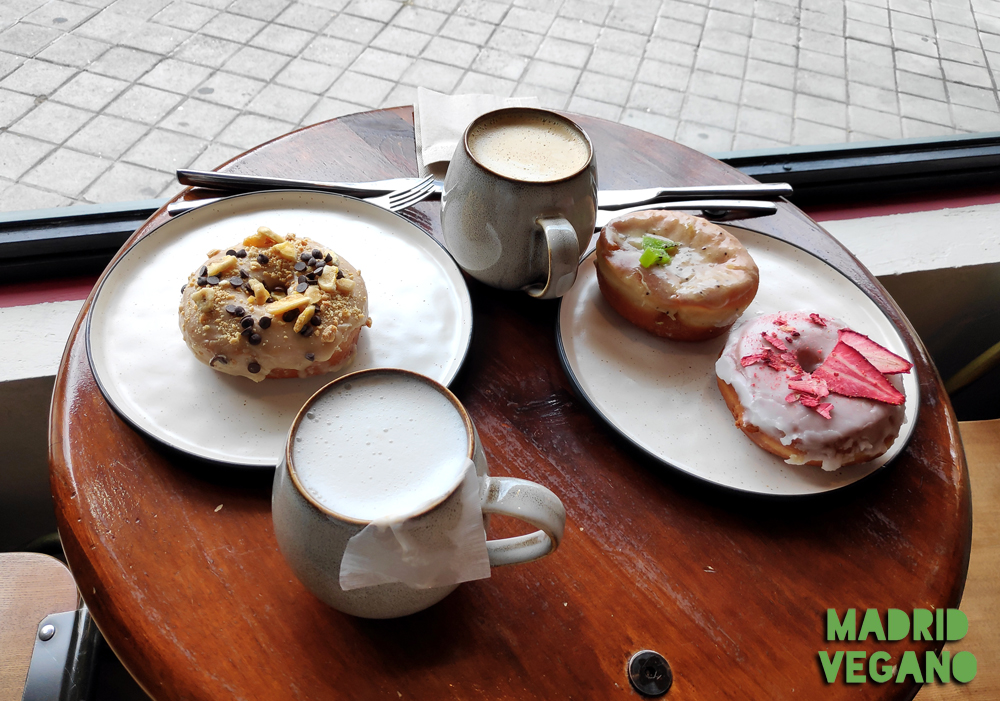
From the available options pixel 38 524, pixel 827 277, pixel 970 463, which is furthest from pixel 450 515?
pixel 38 524

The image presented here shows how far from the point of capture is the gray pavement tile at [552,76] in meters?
2.10

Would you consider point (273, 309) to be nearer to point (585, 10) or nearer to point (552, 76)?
point (552, 76)

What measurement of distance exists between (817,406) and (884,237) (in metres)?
1.15

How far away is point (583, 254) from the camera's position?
956mm

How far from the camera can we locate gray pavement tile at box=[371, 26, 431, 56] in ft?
6.89

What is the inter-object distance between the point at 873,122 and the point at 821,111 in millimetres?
146

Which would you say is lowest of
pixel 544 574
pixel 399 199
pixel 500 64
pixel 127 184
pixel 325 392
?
pixel 127 184

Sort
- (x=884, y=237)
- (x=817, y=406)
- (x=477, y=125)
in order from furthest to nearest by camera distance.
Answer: (x=884, y=237), (x=477, y=125), (x=817, y=406)

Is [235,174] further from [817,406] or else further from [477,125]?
[817,406]

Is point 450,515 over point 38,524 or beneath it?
over

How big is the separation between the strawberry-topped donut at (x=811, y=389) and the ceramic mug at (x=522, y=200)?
235mm

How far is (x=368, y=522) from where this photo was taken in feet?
1.70

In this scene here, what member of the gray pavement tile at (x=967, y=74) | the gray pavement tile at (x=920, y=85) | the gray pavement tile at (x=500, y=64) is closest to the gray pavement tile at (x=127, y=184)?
the gray pavement tile at (x=500, y=64)

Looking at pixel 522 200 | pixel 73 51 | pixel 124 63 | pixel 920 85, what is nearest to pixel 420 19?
pixel 124 63
